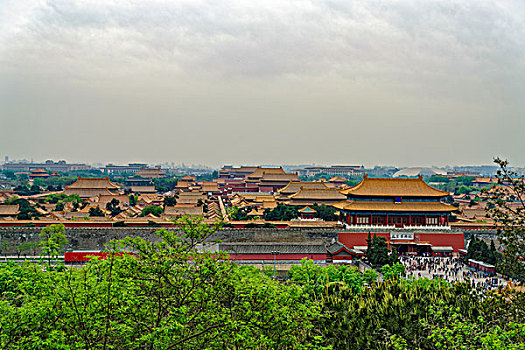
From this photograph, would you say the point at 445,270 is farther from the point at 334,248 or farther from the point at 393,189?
the point at 393,189

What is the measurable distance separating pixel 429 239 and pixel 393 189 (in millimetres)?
4594

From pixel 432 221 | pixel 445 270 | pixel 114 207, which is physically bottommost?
pixel 445 270

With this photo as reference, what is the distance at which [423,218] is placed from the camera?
37.7 meters

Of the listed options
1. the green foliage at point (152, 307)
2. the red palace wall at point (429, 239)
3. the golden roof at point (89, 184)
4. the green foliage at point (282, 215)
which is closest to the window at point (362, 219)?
the red palace wall at point (429, 239)

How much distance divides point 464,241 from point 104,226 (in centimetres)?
2755

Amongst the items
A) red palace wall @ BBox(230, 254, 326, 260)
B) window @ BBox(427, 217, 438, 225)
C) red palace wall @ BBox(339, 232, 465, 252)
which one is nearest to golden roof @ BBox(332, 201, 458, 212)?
window @ BBox(427, 217, 438, 225)

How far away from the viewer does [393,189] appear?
38.3 meters

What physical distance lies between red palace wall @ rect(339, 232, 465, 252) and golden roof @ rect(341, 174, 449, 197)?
3112mm

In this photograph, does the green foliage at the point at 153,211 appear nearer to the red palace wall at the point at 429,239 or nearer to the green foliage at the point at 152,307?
the red palace wall at the point at 429,239

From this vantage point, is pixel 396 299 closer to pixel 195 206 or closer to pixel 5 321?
pixel 5 321

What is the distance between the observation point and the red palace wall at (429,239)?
36.7m

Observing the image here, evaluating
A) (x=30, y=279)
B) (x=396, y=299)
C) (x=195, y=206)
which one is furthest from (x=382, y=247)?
(x=195, y=206)

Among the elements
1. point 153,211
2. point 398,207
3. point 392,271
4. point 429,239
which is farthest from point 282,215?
point 392,271

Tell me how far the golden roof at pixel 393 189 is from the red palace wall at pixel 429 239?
10.2ft
